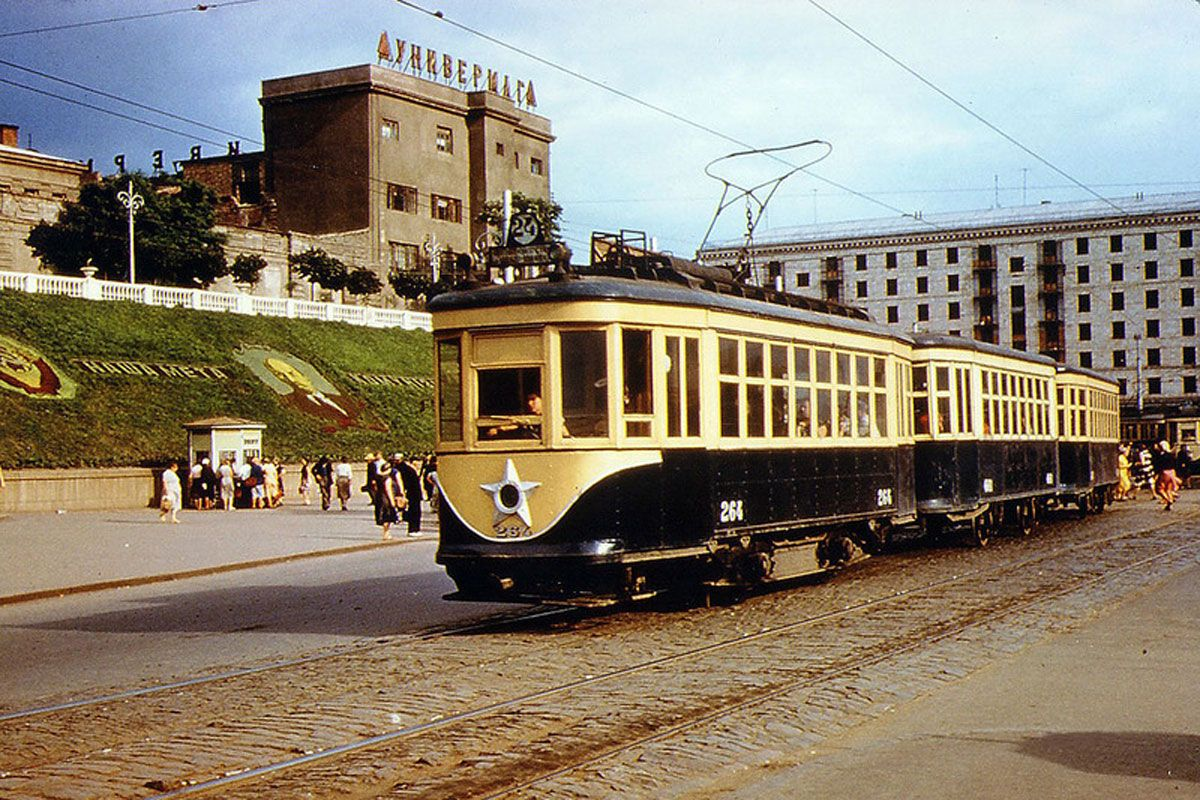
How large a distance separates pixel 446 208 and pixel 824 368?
68.3m

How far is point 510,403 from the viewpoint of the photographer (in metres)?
13.6

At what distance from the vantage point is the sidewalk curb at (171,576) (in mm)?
19281

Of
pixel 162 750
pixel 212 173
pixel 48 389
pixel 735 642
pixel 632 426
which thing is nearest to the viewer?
pixel 162 750

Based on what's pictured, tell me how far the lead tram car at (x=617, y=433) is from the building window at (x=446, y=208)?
67.8 m

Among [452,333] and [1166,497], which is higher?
[452,333]

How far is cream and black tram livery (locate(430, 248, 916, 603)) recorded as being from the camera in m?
13.3

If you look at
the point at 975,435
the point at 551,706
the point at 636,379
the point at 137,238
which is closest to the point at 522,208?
the point at 137,238

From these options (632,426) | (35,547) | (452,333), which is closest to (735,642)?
(632,426)

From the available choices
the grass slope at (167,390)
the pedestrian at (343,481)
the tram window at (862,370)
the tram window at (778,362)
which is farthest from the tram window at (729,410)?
the grass slope at (167,390)

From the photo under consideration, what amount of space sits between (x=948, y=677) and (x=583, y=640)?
3509 mm

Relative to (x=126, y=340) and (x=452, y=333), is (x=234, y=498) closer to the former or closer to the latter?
(x=126, y=340)

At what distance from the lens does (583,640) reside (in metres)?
12.8

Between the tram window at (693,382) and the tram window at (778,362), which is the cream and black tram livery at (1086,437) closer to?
the tram window at (778,362)

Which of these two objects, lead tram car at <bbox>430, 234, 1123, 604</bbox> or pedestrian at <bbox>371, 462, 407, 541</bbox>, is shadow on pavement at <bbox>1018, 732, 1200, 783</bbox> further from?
pedestrian at <bbox>371, 462, 407, 541</bbox>
